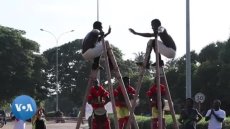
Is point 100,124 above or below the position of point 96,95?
below

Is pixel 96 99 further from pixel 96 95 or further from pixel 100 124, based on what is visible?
pixel 100 124

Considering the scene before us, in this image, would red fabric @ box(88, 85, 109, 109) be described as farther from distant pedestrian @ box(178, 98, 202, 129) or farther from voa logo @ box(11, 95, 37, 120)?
voa logo @ box(11, 95, 37, 120)

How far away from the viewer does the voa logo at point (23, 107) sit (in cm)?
1686

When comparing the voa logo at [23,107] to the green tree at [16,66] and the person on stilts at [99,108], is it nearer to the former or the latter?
the person on stilts at [99,108]

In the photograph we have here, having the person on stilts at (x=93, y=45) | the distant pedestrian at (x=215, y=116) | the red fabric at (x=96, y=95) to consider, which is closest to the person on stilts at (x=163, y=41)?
the person on stilts at (x=93, y=45)

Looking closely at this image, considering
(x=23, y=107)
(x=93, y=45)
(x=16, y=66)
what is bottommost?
(x=23, y=107)

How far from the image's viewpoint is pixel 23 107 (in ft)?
55.7

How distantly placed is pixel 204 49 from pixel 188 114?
58.9 metres

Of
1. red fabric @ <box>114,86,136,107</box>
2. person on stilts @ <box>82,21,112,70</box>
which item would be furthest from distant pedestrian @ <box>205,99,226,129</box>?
person on stilts @ <box>82,21,112,70</box>

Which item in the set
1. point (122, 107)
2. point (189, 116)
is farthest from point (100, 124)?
point (189, 116)

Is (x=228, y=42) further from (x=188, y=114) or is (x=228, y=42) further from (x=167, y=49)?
(x=167, y=49)

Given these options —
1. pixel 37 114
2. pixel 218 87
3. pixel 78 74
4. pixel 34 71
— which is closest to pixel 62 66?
pixel 78 74

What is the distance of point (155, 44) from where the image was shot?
35.0ft

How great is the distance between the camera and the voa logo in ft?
55.3
